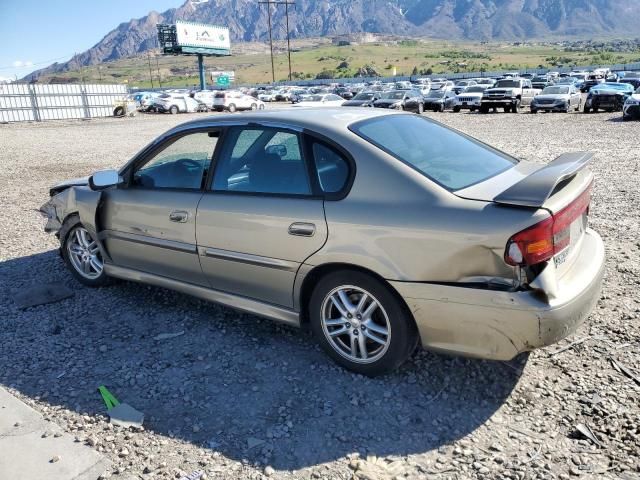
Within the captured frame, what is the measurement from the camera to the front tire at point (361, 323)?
3.21m

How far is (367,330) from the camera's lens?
3.36 meters

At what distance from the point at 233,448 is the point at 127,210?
2374 mm

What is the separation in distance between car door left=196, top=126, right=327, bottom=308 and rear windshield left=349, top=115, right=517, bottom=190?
539 mm

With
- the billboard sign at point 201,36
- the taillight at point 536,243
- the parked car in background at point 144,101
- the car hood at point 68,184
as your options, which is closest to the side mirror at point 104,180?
the car hood at point 68,184

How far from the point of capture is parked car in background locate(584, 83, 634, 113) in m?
26.0

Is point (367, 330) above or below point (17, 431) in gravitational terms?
above

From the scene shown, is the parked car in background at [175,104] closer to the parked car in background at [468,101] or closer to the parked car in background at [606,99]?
the parked car in background at [468,101]

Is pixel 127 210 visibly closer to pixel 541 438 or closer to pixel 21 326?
pixel 21 326

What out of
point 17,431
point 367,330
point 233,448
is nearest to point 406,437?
point 367,330

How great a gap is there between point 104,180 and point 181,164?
70 centimetres

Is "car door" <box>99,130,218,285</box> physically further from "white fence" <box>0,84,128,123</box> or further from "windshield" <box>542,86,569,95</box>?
"white fence" <box>0,84,128,123</box>

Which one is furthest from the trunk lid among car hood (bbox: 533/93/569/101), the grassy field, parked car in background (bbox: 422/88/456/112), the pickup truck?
the grassy field

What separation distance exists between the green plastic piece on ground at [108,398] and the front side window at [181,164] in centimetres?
155

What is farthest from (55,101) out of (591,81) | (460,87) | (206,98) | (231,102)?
(591,81)
